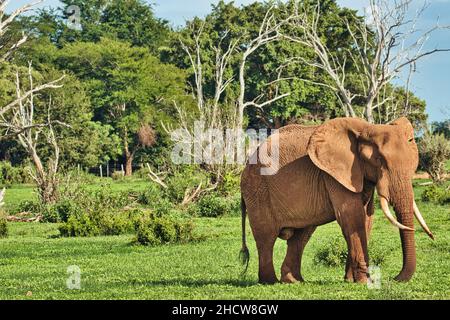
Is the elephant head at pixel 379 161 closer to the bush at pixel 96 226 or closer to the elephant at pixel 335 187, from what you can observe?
the elephant at pixel 335 187

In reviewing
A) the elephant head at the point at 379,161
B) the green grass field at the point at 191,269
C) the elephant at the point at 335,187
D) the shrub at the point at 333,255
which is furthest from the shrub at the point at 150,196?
the elephant head at the point at 379,161

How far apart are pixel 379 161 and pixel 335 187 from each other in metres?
0.67

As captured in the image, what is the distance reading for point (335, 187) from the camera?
1190cm

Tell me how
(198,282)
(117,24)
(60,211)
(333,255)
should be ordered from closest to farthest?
(198,282)
(333,255)
(60,211)
(117,24)

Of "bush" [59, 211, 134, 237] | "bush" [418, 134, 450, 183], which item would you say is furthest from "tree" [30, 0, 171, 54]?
"bush" [59, 211, 134, 237]

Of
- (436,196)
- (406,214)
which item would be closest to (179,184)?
(436,196)

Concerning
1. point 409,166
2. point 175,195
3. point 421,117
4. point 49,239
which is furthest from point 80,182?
point 421,117

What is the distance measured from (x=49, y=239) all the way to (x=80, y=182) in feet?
32.2

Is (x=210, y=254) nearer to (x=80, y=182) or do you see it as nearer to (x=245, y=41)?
(x=80, y=182)

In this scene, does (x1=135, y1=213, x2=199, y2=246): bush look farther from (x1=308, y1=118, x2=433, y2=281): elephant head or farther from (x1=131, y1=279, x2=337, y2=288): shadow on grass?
(x1=308, y1=118, x2=433, y2=281): elephant head

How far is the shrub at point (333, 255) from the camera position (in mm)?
15555

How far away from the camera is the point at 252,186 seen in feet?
42.3

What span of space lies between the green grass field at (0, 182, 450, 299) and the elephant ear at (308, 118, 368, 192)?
4.49ft

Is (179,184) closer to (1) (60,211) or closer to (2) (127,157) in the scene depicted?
(1) (60,211)
